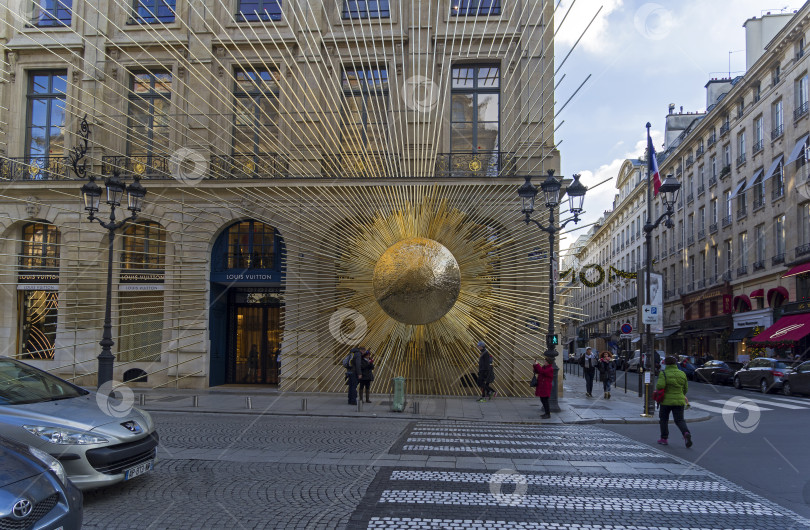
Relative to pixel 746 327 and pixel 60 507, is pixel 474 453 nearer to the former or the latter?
pixel 60 507

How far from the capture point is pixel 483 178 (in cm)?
1311

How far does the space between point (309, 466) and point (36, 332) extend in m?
14.4

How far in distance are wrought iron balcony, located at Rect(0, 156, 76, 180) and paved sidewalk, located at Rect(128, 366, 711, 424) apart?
263 inches

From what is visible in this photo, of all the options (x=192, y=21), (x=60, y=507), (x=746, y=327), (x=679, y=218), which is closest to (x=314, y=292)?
(x=60, y=507)

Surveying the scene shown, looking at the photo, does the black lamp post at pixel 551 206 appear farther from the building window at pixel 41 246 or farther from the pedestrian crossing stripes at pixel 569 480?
the building window at pixel 41 246

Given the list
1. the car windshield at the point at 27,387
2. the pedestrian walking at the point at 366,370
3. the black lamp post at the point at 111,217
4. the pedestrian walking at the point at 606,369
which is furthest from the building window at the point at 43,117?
the pedestrian walking at the point at 606,369

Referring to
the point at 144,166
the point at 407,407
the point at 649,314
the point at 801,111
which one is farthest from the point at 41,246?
the point at 801,111

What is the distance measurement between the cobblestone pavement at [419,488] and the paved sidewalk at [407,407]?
281cm

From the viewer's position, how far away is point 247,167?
14.9 metres

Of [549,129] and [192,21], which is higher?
[192,21]

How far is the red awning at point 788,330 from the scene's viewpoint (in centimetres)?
2444

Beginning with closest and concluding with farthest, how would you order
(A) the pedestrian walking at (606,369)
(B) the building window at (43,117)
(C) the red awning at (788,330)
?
(B) the building window at (43,117) → (A) the pedestrian walking at (606,369) → (C) the red awning at (788,330)

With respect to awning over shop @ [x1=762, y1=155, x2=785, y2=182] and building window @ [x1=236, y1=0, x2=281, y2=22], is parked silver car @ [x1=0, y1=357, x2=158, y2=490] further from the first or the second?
awning over shop @ [x1=762, y1=155, x2=785, y2=182]

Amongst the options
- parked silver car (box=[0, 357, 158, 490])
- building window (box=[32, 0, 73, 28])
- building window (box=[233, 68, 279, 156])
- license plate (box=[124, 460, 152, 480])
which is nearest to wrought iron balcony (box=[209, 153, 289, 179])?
building window (box=[233, 68, 279, 156])
